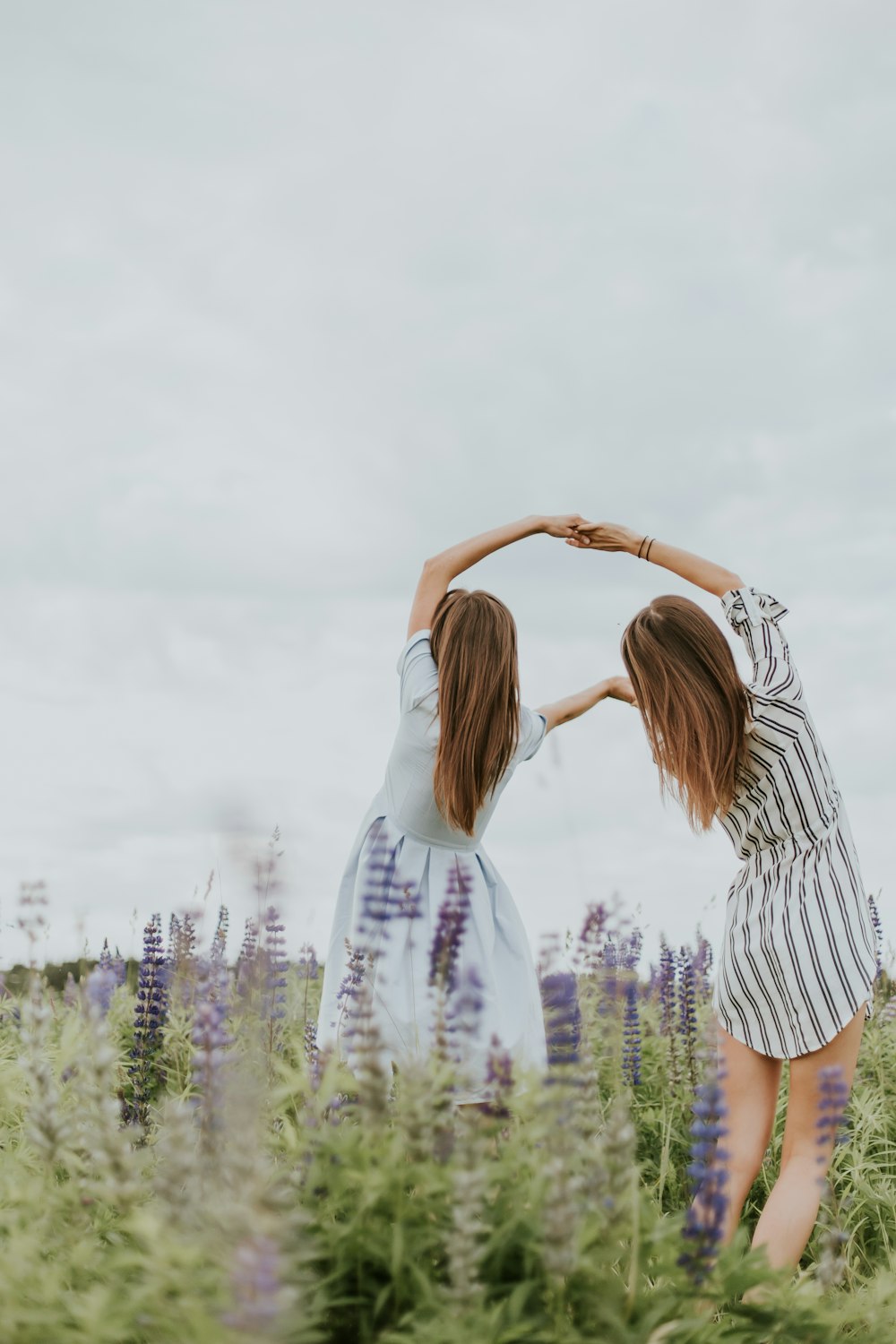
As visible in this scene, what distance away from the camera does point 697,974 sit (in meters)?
7.61

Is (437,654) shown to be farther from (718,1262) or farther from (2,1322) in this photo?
(2,1322)

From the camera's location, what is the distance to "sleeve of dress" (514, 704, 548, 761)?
475cm

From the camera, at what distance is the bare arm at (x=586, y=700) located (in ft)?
17.1

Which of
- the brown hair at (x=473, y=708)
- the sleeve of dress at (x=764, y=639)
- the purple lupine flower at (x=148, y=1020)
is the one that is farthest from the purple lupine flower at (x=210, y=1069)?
the purple lupine flower at (x=148, y=1020)

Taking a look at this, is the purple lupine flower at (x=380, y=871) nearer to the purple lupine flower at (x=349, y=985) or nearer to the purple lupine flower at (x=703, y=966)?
the purple lupine flower at (x=349, y=985)

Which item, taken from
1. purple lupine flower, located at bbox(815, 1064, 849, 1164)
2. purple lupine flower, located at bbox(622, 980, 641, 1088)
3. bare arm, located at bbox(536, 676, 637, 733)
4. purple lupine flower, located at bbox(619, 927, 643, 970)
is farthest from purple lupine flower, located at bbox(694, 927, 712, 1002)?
purple lupine flower, located at bbox(815, 1064, 849, 1164)

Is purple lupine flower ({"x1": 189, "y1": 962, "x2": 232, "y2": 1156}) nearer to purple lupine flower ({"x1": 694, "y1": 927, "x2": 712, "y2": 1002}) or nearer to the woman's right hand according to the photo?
the woman's right hand

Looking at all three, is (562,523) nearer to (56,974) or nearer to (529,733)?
(529,733)

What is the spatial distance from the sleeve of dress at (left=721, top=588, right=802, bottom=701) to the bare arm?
2.67 feet

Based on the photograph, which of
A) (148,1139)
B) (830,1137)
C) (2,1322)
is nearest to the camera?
(2,1322)

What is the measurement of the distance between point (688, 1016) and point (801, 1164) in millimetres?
2116

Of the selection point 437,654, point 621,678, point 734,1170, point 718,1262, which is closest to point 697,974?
point 621,678

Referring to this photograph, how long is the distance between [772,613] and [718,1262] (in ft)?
8.57

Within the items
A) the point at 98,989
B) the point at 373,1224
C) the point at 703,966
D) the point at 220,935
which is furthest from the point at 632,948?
the point at 373,1224
